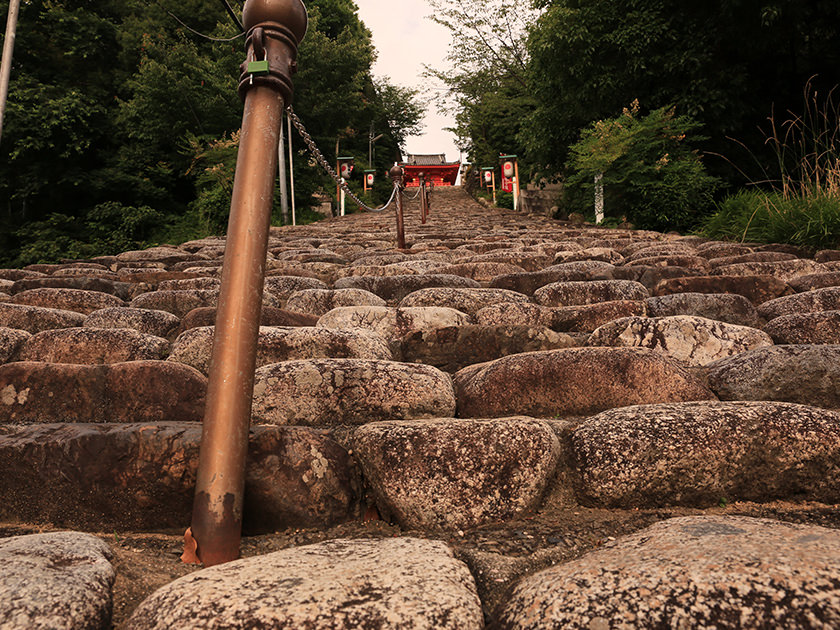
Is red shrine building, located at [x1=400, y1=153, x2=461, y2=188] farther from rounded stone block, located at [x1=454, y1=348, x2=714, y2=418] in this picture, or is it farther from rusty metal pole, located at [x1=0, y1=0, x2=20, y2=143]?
rounded stone block, located at [x1=454, y1=348, x2=714, y2=418]

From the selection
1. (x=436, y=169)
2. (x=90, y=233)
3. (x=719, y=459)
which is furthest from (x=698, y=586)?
(x=436, y=169)

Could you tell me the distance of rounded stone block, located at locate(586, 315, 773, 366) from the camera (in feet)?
5.57

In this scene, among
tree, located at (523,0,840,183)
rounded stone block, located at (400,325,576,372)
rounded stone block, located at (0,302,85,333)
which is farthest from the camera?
tree, located at (523,0,840,183)

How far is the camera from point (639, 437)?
1020 mm

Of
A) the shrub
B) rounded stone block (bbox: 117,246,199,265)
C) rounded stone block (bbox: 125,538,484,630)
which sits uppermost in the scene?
the shrub

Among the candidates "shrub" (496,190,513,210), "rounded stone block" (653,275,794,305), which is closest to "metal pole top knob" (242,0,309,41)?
"rounded stone block" (653,275,794,305)

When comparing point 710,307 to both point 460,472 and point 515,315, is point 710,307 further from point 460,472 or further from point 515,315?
point 460,472

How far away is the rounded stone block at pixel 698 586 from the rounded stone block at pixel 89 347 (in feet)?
4.65

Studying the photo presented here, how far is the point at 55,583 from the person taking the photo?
733mm

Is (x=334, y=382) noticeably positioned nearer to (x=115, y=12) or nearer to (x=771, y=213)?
(x=771, y=213)

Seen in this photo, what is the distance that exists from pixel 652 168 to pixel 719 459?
25.6 ft

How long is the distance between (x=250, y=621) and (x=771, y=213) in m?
5.39

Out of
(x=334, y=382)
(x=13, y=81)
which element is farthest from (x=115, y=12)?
(x=334, y=382)

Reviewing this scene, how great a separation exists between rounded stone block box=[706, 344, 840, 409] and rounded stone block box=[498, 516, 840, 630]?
620 millimetres
